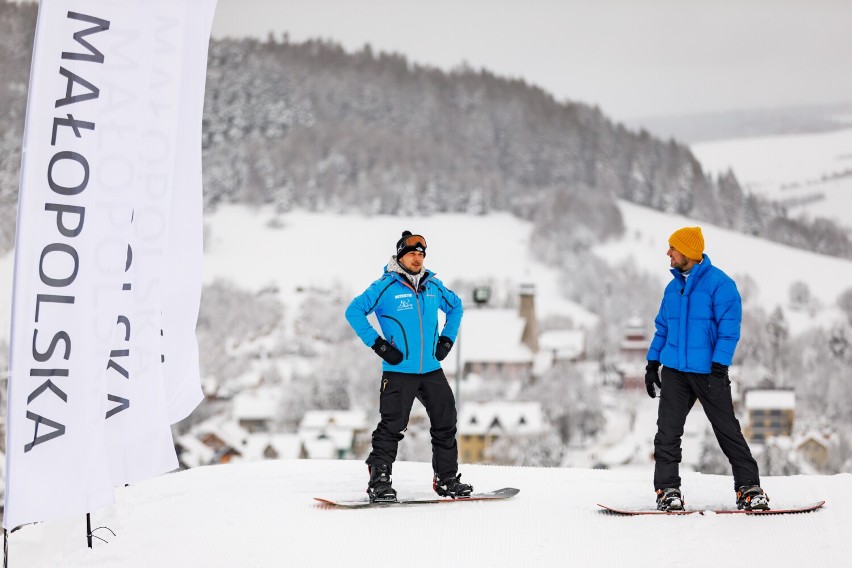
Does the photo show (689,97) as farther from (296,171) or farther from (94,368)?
(94,368)

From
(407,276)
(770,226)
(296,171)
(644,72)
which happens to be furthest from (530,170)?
(407,276)

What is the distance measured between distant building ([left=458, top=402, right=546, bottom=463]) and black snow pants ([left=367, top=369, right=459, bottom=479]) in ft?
162

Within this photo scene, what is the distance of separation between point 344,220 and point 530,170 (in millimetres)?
31551

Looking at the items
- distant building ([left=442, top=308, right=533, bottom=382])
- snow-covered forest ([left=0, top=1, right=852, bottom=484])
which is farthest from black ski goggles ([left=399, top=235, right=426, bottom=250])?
distant building ([left=442, top=308, right=533, bottom=382])

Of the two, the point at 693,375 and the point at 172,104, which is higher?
the point at 172,104

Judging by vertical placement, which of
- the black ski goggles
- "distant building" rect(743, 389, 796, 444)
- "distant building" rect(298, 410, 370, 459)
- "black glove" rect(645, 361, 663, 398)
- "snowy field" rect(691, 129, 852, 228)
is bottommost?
"distant building" rect(298, 410, 370, 459)

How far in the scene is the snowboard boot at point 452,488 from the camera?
5312mm

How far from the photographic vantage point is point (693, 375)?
16.1 feet

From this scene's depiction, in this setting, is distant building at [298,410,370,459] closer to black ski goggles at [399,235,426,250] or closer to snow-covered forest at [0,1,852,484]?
snow-covered forest at [0,1,852,484]

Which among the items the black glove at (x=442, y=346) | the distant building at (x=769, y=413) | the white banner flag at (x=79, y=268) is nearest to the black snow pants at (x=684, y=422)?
the black glove at (x=442, y=346)

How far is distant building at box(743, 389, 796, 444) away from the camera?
65875 millimetres

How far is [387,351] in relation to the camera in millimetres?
5059

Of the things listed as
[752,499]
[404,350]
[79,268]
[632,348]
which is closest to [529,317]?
[632,348]

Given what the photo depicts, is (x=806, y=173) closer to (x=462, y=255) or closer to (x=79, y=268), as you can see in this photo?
(x=462, y=255)
